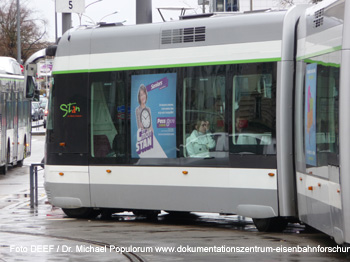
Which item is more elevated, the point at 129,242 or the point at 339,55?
the point at 339,55

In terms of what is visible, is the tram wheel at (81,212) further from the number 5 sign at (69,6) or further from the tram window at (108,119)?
the number 5 sign at (69,6)

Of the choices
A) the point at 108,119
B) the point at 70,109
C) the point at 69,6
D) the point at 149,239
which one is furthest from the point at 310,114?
the point at 69,6

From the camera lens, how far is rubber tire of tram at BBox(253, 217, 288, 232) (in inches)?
496

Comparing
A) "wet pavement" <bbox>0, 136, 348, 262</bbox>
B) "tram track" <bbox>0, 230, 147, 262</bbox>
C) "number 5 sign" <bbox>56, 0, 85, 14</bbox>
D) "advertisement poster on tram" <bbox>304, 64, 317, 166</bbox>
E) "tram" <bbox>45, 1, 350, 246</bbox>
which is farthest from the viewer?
"number 5 sign" <bbox>56, 0, 85, 14</bbox>

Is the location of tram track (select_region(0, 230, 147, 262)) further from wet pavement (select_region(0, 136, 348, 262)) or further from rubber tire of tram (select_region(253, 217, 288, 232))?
rubber tire of tram (select_region(253, 217, 288, 232))

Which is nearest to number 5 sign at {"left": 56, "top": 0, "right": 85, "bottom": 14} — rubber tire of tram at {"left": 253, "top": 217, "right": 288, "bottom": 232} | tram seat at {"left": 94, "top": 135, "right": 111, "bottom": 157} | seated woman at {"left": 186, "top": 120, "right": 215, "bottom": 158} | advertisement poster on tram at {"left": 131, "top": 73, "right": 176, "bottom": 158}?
tram seat at {"left": 94, "top": 135, "right": 111, "bottom": 157}

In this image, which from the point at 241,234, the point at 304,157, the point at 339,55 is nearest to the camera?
the point at 339,55

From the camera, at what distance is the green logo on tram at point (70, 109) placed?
14.4 m

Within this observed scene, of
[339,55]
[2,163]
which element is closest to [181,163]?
[339,55]

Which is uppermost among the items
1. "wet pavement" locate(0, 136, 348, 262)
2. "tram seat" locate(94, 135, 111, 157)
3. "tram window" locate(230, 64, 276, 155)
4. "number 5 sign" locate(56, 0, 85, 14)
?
"number 5 sign" locate(56, 0, 85, 14)

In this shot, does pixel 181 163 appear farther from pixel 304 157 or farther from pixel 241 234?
pixel 304 157

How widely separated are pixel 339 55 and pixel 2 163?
17900 mm

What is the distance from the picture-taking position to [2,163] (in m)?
26.1

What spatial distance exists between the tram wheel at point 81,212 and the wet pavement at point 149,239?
12 centimetres
